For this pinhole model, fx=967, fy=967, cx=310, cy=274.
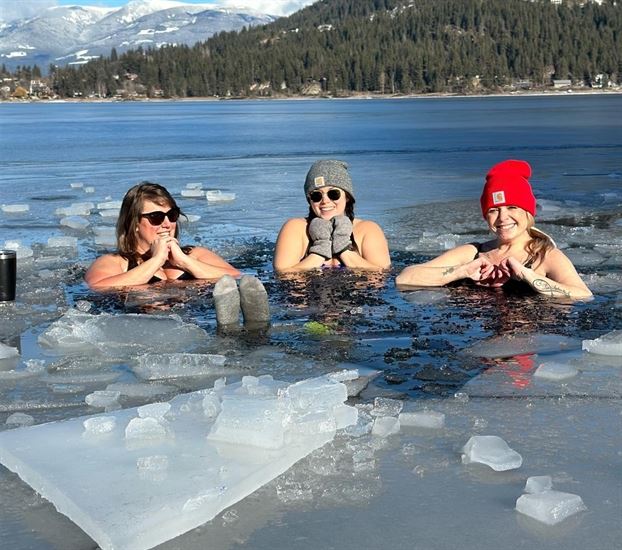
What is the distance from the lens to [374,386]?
4.60 m

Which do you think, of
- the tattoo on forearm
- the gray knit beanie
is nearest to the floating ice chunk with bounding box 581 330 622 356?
the tattoo on forearm

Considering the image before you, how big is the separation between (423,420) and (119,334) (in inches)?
89.6

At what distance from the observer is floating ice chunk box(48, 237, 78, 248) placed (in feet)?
31.0

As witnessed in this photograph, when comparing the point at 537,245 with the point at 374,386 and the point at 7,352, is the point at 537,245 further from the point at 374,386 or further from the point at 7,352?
the point at 7,352

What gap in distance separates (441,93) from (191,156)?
5737 inches

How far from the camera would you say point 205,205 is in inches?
511

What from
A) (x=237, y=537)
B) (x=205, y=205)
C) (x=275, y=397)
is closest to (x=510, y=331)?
(x=275, y=397)

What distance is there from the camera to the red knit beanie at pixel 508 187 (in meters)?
6.27

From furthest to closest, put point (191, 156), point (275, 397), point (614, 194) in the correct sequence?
1. point (191, 156)
2. point (614, 194)
3. point (275, 397)

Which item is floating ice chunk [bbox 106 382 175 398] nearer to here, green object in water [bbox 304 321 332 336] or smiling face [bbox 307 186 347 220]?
green object in water [bbox 304 321 332 336]

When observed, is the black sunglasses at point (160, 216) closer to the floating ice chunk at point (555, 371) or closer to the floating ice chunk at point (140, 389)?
the floating ice chunk at point (140, 389)

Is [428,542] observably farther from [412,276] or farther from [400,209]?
[400,209]

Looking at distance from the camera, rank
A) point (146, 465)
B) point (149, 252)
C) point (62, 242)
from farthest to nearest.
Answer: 1. point (62, 242)
2. point (149, 252)
3. point (146, 465)

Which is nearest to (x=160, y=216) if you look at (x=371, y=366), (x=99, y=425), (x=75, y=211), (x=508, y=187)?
(x=508, y=187)
